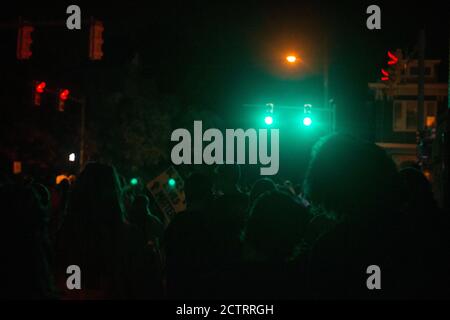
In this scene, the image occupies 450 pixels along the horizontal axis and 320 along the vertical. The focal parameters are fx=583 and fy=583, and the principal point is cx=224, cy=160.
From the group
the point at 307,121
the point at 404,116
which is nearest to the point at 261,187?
the point at 307,121

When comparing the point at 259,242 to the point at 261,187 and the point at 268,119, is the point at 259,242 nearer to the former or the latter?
the point at 261,187

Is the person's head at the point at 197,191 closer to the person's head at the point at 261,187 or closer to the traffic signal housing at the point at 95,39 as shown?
the person's head at the point at 261,187

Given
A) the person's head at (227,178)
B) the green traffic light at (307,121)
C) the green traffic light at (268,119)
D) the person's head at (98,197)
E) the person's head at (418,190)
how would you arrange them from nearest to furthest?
the person's head at (98,197), the person's head at (418,190), the person's head at (227,178), the green traffic light at (307,121), the green traffic light at (268,119)

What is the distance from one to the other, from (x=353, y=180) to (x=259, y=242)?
1.00 metres

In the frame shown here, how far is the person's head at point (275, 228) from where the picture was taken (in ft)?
12.5

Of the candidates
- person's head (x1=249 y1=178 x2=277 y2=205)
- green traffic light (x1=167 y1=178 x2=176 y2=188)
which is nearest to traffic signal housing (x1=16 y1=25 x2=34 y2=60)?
green traffic light (x1=167 y1=178 x2=176 y2=188)

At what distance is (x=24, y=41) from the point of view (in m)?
15.5

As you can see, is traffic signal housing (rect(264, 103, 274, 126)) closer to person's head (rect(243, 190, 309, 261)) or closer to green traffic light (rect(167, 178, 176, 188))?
green traffic light (rect(167, 178, 176, 188))

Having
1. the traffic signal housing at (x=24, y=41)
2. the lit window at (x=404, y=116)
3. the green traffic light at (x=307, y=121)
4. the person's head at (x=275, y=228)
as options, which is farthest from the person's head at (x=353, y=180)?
the lit window at (x=404, y=116)

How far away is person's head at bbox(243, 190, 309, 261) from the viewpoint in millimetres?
3812

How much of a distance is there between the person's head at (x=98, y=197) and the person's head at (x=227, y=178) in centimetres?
232

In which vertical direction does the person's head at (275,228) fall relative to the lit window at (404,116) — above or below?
below

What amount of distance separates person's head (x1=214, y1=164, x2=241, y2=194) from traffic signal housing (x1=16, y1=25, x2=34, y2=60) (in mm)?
10085
